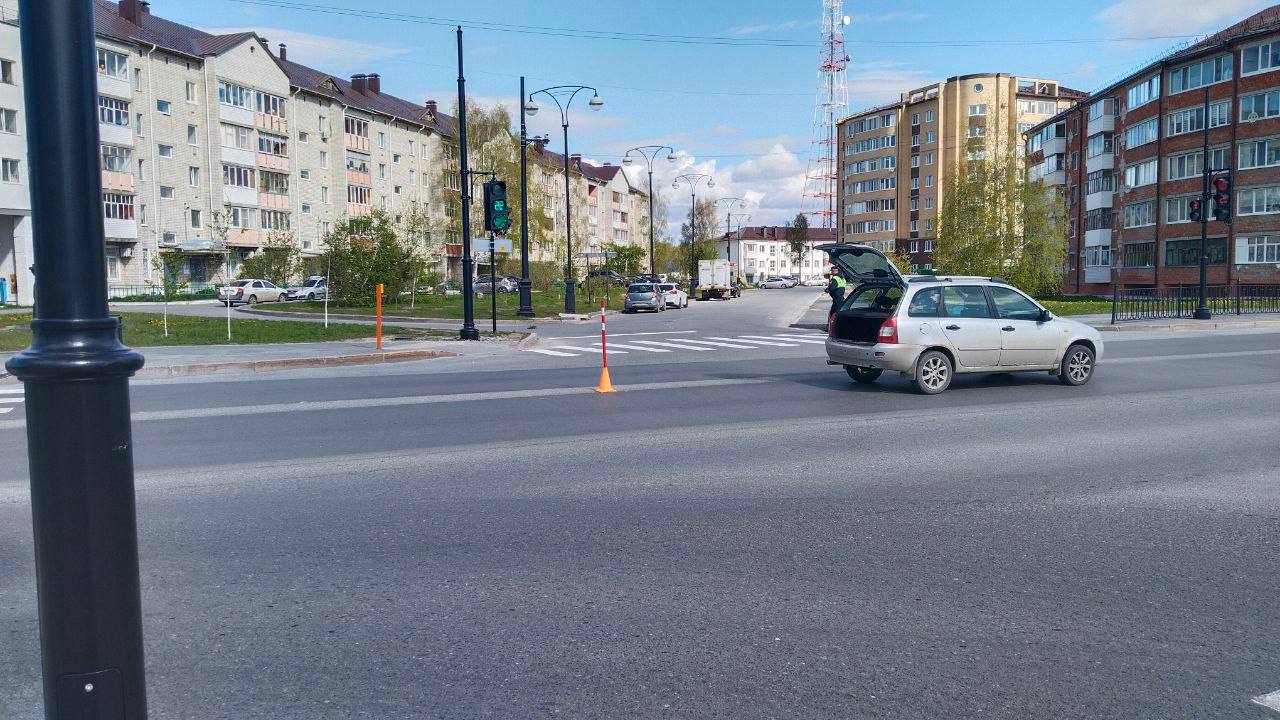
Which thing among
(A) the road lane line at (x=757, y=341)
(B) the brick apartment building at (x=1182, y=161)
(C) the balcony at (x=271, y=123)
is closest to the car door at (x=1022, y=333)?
(A) the road lane line at (x=757, y=341)

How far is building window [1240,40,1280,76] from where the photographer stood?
50.7 m

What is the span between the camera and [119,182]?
178ft

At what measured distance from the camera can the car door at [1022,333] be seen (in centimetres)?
1369

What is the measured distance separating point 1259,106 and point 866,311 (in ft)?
163

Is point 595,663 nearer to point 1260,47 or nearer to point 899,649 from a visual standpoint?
point 899,649

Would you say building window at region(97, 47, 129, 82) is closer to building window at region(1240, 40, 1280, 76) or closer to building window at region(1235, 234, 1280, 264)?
building window at region(1240, 40, 1280, 76)

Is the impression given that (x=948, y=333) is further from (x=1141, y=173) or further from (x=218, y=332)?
(x=1141, y=173)

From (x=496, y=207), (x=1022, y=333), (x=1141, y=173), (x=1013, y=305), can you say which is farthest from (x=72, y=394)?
(x=1141, y=173)

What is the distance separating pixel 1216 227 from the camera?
53.9 m

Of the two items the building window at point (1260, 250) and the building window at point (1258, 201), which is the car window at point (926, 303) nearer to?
the building window at point (1260, 250)

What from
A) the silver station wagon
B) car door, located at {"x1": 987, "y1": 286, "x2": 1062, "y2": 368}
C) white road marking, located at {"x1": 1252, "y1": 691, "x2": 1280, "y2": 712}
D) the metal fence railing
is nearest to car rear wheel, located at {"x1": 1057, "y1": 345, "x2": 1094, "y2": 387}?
the silver station wagon

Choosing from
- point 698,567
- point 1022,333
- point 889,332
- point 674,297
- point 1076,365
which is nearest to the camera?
point 698,567

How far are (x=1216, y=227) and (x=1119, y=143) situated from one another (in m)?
13.0

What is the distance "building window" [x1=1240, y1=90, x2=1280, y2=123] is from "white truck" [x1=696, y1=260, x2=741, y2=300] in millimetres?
33290
